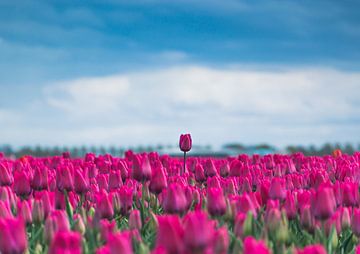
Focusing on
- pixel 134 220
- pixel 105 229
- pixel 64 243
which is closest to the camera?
pixel 64 243

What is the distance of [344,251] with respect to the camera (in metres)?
3.91

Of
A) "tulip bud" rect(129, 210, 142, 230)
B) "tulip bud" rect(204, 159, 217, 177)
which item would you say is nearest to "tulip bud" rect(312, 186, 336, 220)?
"tulip bud" rect(129, 210, 142, 230)

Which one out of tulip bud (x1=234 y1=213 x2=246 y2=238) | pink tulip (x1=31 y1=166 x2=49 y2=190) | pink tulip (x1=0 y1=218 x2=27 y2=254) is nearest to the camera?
pink tulip (x1=0 y1=218 x2=27 y2=254)

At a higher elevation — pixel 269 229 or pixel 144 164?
pixel 144 164

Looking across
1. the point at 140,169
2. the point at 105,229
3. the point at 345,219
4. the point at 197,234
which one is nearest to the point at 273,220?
the point at 345,219

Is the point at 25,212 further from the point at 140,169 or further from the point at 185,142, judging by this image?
the point at 185,142

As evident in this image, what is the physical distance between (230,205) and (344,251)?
0.80 m

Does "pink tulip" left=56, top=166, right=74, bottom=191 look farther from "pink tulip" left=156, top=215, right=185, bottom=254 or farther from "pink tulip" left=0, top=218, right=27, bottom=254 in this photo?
"pink tulip" left=156, top=215, right=185, bottom=254

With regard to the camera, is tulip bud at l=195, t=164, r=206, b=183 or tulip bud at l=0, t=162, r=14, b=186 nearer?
tulip bud at l=0, t=162, r=14, b=186

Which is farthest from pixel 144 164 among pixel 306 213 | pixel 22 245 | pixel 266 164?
pixel 266 164

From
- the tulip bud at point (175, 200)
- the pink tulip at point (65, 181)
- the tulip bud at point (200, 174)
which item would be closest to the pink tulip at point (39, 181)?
the pink tulip at point (65, 181)

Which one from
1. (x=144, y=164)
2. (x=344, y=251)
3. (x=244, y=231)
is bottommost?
(x=344, y=251)

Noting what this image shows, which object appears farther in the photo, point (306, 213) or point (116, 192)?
point (116, 192)

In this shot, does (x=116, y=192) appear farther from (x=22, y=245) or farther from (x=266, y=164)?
(x=266, y=164)
